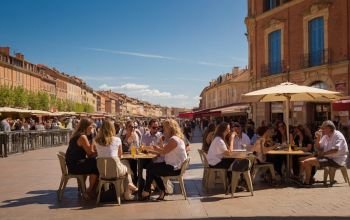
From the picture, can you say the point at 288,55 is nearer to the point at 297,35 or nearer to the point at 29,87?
the point at 297,35

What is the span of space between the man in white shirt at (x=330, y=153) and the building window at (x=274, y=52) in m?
20.0

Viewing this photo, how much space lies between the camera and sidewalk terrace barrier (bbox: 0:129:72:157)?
18.1 meters

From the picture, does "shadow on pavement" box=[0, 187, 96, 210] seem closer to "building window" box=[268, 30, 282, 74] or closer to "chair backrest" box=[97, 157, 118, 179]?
"chair backrest" box=[97, 157, 118, 179]

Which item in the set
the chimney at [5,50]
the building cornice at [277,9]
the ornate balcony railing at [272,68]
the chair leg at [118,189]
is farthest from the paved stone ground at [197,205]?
the chimney at [5,50]

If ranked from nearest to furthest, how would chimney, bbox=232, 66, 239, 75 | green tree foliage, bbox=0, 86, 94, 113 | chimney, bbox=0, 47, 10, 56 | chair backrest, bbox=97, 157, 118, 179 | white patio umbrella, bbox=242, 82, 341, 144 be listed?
1. chair backrest, bbox=97, 157, 118, 179
2. white patio umbrella, bbox=242, 82, 341, 144
3. green tree foliage, bbox=0, 86, 94, 113
4. chimney, bbox=0, 47, 10, 56
5. chimney, bbox=232, 66, 239, 75

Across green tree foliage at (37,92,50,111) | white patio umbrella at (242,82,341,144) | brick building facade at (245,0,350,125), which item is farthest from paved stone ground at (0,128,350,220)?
green tree foliage at (37,92,50,111)

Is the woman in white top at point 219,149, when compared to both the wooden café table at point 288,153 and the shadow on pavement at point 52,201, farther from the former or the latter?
the shadow on pavement at point 52,201

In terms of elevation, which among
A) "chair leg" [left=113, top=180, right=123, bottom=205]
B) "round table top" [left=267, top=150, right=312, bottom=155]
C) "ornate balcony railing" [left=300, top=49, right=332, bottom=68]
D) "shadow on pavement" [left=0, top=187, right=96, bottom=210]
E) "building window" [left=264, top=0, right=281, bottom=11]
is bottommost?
"shadow on pavement" [left=0, top=187, right=96, bottom=210]

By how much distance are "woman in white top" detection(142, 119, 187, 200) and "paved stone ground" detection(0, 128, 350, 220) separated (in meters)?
0.41

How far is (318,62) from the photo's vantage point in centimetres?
2527

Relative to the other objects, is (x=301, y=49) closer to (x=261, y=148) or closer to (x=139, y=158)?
(x=261, y=148)

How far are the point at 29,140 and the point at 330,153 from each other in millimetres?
15949

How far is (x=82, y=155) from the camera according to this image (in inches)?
326

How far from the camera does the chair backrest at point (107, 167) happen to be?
7652mm
